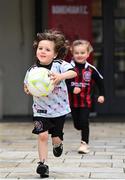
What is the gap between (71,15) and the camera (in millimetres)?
13625

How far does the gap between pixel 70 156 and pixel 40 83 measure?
6.93 ft

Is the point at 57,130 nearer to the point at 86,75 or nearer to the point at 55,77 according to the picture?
the point at 55,77

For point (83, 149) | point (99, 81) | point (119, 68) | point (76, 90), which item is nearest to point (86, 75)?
point (99, 81)

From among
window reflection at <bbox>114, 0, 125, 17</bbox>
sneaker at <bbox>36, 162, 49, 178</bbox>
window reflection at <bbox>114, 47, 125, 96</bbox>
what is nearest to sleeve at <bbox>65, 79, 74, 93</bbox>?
sneaker at <bbox>36, 162, 49, 178</bbox>

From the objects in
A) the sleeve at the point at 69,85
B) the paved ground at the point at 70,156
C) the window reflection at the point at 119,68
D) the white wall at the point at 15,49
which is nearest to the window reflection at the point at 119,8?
the window reflection at the point at 119,68

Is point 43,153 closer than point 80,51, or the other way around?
Answer: point 43,153

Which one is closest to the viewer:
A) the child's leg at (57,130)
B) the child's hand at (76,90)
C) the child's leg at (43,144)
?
the child's leg at (43,144)

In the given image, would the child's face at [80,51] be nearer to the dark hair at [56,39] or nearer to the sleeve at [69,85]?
the sleeve at [69,85]

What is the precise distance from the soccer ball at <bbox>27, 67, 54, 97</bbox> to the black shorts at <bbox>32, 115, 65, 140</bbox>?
1.24 feet

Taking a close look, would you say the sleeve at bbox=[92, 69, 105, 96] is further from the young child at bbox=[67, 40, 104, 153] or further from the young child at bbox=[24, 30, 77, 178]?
the young child at bbox=[24, 30, 77, 178]

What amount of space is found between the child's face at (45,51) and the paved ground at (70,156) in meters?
1.39

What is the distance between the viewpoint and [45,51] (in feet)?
23.9

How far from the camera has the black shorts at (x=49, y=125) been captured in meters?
7.32

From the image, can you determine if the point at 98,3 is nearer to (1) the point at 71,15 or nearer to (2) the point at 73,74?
(1) the point at 71,15
